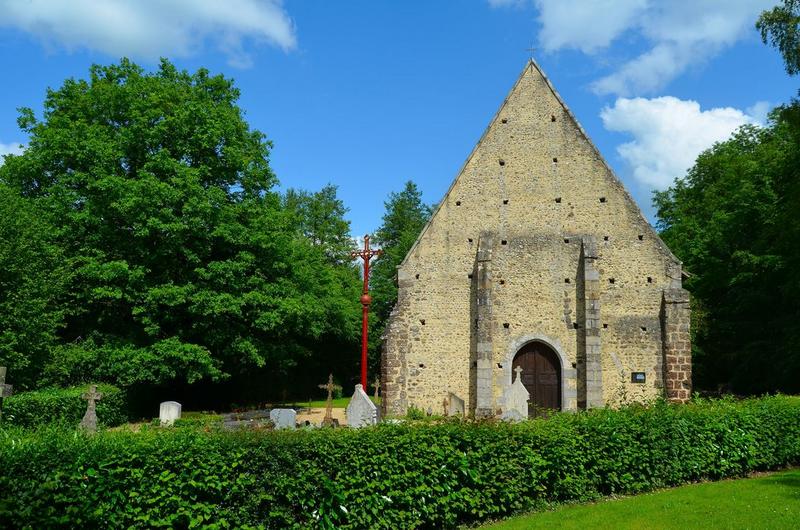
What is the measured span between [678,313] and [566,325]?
10.2 feet

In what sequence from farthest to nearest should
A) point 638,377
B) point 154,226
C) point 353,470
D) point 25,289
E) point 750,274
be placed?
point 750,274 → point 154,226 → point 25,289 → point 638,377 → point 353,470

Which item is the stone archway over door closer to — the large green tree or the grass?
the grass

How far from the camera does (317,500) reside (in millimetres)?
7156

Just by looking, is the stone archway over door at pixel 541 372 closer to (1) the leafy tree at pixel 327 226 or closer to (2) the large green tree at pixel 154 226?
(2) the large green tree at pixel 154 226

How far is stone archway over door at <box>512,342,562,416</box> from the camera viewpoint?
1777 cm

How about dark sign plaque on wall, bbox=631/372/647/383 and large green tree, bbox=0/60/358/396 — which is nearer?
dark sign plaque on wall, bbox=631/372/647/383

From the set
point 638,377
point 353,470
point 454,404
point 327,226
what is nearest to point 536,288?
point 638,377

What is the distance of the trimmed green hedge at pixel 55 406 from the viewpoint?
48.7 feet

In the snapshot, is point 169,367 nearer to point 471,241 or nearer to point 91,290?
point 91,290

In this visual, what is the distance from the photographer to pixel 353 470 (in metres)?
7.39

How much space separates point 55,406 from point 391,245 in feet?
128

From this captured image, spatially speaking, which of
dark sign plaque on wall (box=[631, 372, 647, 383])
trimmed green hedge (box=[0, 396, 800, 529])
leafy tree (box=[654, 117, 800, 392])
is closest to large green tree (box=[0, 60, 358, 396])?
dark sign plaque on wall (box=[631, 372, 647, 383])

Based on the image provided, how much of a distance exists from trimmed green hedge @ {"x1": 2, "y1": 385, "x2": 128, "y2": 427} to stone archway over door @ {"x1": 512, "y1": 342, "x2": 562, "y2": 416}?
1175 centimetres

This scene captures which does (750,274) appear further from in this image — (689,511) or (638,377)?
(689,511)
